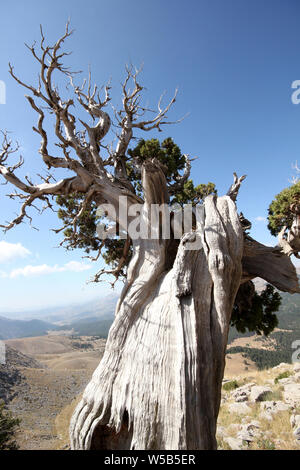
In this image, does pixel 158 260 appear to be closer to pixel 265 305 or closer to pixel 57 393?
pixel 265 305

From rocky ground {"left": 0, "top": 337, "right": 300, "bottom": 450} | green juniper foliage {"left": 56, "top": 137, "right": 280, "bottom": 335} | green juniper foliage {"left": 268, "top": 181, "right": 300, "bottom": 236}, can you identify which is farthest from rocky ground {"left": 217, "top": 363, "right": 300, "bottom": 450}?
green juniper foliage {"left": 268, "top": 181, "right": 300, "bottom": 236}

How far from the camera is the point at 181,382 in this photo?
2.95 metres

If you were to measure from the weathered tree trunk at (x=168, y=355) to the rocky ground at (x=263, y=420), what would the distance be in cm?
420

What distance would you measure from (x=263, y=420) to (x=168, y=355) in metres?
6.07

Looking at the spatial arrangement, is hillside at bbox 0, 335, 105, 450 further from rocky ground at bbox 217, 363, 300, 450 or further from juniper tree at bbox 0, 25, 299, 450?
juniper tree at bbox 0, 25, 299, 450

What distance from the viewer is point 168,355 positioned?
3342 mm

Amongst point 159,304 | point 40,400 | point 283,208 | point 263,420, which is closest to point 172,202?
point 283,208

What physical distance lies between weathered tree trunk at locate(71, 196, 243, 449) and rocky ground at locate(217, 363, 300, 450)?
13.8 feet

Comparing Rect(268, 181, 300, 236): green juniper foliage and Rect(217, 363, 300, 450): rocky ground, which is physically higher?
Rect(268, 181, 300, 236): green juniper foliage

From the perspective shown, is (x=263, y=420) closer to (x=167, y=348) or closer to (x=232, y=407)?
(x=232, y=407)

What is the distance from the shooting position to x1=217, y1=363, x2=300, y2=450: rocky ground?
5.62 m

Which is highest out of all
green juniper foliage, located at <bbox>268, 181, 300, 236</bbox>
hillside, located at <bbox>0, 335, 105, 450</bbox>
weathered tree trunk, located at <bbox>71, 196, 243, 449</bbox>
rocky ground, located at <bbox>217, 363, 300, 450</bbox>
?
green juniper foliage, located at <bbox>268, 181, 300, 236</bbox>
